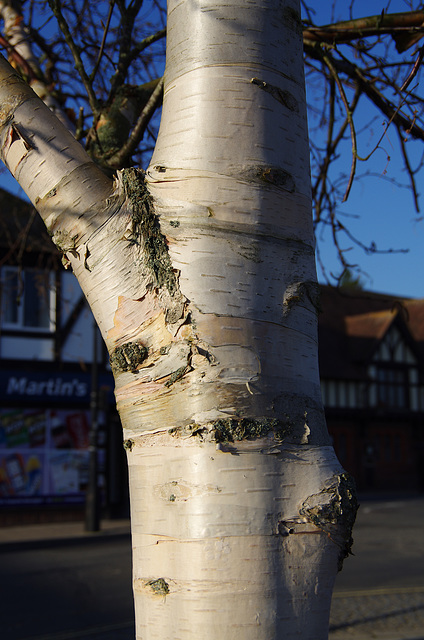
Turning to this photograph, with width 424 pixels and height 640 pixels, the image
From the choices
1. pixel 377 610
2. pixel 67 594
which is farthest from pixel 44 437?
pixel 377 610

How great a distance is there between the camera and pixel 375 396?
25.2m

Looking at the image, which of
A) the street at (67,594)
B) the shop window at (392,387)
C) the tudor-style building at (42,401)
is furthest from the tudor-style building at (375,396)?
the street at (67,594)

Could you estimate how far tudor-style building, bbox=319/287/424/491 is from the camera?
24.3m

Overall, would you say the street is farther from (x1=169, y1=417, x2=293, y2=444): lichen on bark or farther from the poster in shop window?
(x1=169, y1=417, x2=293, y2=444): lichen on bark

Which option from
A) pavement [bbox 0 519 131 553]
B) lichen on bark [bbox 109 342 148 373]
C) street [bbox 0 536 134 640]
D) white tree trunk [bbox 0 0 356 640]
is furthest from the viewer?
pavement [bbox 0 519 131 553]

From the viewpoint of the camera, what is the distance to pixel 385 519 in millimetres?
15586

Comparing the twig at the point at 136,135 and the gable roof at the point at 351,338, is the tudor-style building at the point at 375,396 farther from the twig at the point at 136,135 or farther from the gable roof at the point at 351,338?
the twig at the point at 136,135

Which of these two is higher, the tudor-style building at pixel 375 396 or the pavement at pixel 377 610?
the tudor-style building at pixel 375 396

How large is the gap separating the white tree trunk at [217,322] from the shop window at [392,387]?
25.1 metres

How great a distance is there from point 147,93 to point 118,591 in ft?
20.8

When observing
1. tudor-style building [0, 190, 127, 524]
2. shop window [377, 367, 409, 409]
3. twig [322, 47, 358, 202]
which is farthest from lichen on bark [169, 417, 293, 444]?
shop window [377, 367, 409, 409]

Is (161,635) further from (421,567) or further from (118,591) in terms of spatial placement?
(421,567)

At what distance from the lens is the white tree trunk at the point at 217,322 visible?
1.19 meters

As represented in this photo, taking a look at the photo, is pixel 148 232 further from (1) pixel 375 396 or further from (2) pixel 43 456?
(1) pixel 375 396
